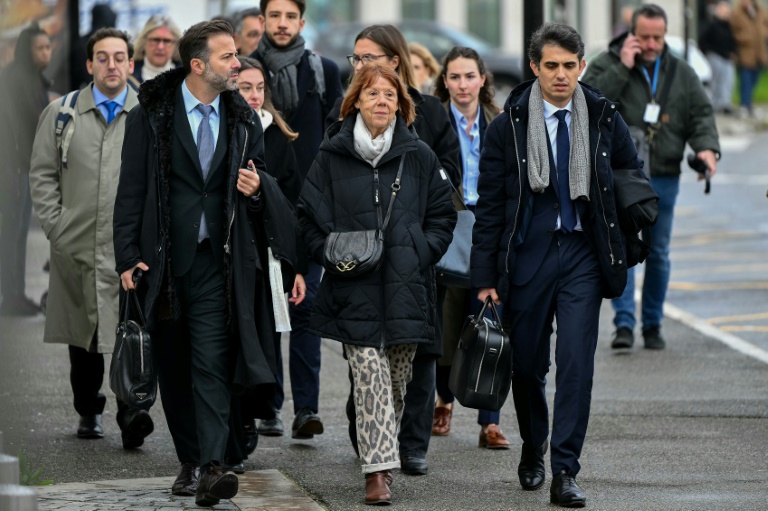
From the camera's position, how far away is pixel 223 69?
6930mm

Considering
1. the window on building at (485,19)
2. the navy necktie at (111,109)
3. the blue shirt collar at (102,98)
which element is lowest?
the navy necktie at (111,109)

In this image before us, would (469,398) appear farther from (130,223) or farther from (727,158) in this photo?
(727,158)

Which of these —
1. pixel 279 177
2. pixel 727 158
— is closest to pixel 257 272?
pixel 279 177

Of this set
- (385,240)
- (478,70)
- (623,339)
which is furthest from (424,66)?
(385,240)

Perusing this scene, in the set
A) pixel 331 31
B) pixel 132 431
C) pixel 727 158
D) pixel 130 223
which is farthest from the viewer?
pixel 331 31

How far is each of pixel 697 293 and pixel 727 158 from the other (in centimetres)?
1123

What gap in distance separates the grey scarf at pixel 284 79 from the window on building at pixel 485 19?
37482 mm

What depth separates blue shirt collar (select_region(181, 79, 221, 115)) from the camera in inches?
275

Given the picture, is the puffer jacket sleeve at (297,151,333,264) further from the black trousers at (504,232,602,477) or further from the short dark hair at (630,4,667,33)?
the short dark hair at (630,4,667,33)

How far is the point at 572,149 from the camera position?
275 inches

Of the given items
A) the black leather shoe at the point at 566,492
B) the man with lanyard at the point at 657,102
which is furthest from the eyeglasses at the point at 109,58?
the man with lanyard at the point at 657,102

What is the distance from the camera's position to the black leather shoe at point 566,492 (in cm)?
683

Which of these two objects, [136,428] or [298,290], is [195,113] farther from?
[136,428]

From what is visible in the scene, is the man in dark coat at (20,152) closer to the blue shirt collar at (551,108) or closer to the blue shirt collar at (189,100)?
the blue shirt collar at (189,100)
